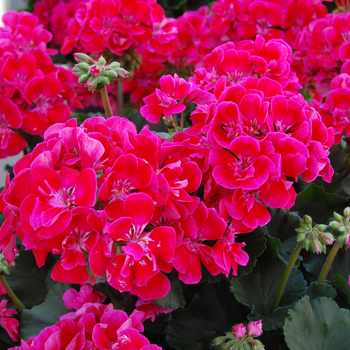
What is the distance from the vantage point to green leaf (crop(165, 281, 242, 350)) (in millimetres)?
742

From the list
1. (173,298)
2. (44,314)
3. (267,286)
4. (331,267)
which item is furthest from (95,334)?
(331,267)

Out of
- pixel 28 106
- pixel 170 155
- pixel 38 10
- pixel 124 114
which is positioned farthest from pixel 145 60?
pixel 38 10

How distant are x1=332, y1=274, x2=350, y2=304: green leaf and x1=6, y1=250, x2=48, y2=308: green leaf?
639 mm

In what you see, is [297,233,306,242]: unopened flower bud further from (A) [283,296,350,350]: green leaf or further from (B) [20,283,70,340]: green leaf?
(B) [20,283,70,340]: green leaf

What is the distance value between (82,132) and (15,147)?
0.53m

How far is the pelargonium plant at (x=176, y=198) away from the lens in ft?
1.56

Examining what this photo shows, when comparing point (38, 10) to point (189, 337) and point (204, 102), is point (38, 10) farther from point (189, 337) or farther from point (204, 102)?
point (189, 337)

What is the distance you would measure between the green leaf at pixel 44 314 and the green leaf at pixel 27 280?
0.14 metres

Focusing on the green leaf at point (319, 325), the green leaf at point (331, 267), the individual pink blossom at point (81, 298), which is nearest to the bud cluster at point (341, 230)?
the green leaf at point (319, 325)

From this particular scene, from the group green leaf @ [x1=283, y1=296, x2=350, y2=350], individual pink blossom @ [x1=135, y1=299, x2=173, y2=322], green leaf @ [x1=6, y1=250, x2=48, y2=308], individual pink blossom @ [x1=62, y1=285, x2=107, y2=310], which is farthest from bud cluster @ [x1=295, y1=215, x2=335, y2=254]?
green leaf @ [x1=6, y1=250, x2=48, y2=308]

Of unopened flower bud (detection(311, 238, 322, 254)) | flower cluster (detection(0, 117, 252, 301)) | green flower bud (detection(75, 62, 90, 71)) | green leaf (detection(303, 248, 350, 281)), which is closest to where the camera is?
flower cluster (detection(0, 117, 252, 301))

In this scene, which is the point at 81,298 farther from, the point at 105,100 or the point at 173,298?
the point at 105,100

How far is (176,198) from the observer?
501 mm

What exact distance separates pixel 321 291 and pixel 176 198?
39 cm
